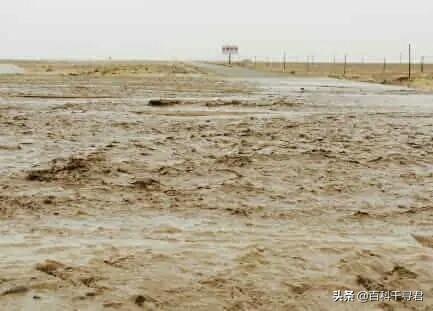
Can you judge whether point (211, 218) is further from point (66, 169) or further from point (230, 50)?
point (230, 50)

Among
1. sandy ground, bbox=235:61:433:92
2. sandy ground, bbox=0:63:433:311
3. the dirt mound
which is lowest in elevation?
sandy ground, bbox=0:63:433:311

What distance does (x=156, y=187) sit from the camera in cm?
602

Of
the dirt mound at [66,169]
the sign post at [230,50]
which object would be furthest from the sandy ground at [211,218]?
the sign post at [230,50]

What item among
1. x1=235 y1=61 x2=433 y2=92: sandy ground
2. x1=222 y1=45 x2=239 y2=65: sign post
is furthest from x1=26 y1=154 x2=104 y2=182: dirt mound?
x1=222 y1=45 x2=239 y2=65: sign post

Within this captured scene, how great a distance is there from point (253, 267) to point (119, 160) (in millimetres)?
3834

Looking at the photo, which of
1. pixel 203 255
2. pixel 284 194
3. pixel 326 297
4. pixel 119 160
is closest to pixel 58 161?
pixel 119 160

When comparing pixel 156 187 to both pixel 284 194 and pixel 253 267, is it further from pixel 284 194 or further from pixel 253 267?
pixel 253 267

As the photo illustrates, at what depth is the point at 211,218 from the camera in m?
5.05

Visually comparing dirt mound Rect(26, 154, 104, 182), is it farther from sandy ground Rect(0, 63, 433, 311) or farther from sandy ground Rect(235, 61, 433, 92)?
sandy ground Rect(235, 61, 433, 92)

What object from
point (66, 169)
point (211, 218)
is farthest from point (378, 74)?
point (211, 218)

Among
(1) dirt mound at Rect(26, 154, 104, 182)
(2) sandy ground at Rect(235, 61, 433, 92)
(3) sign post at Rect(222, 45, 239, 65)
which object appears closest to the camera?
(1) dirt mound at Rect(26, 154, 104, 182)

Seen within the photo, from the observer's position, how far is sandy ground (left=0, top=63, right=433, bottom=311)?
3469 millimetres

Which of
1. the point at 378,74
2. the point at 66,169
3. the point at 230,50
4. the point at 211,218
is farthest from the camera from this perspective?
the point at 230,50

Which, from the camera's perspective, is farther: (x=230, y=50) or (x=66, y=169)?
(x=230, y=50)
